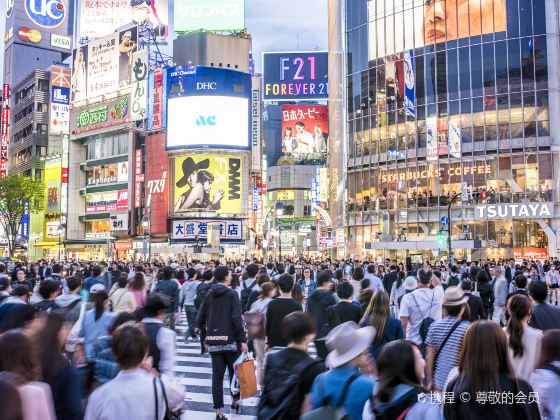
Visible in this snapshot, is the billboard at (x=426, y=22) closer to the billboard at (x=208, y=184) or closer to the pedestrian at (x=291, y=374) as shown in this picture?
the billboard at (x=208, y=184)

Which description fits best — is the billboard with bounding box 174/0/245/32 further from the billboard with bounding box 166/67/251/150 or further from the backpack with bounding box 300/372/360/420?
the backpack with bounding box 300/372/360/420

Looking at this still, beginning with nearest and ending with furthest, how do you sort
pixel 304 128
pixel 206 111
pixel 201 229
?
pixel 201 229
pixel 206 111
pixel 304 128

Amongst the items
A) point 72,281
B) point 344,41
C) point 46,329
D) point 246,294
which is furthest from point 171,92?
point 46,329

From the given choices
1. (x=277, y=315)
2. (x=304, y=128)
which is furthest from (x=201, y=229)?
(x=277, y=315)

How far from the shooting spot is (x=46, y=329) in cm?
434

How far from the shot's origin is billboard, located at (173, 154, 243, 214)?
203ft

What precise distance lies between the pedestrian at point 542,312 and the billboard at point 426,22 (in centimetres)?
4687

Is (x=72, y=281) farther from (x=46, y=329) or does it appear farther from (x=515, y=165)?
(x=515, y=165)

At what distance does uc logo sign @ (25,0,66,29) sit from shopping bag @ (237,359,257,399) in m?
136

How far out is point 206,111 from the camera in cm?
6159

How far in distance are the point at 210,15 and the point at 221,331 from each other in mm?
74957

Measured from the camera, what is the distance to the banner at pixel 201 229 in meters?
61.1

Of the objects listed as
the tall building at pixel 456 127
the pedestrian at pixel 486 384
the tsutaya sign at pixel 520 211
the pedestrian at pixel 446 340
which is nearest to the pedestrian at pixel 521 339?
the pedestrian at pixel 446 340

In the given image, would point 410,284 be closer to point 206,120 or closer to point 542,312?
point 542,312
